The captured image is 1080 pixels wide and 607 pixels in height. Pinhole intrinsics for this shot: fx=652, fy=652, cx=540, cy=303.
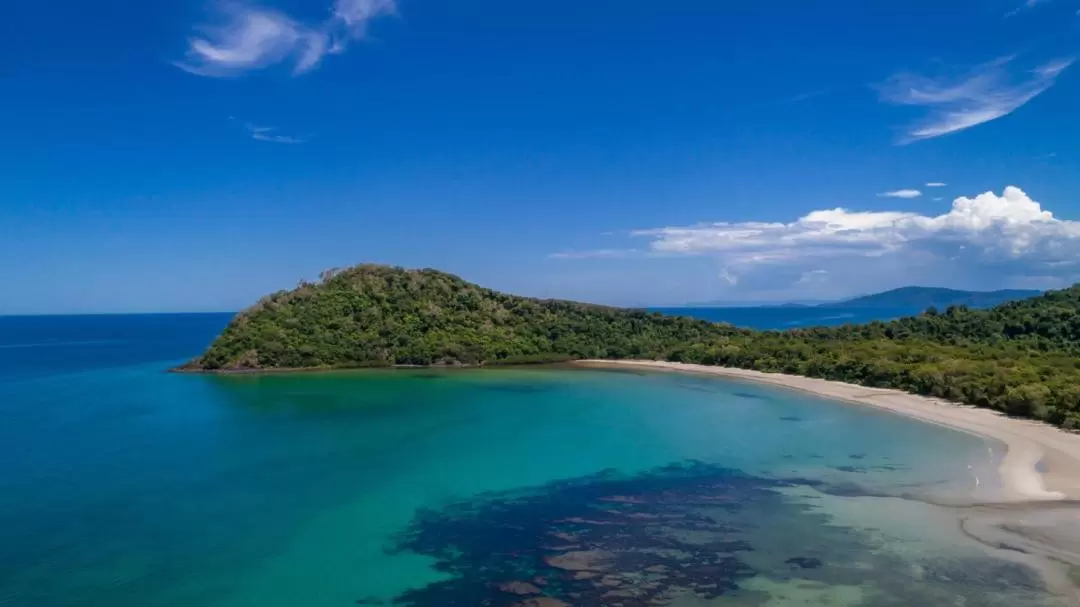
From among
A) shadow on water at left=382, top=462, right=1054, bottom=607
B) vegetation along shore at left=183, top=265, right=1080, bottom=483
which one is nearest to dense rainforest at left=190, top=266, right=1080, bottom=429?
vegetation along shore at left=183, top=265, right=1080, bottom=483

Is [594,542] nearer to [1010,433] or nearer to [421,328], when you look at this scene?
[1010,433]

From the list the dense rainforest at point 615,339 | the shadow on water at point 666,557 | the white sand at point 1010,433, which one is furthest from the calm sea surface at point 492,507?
the dense rainforest at point 615,339

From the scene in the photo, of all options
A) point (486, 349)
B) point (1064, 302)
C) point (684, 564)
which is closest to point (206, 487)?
point (684, 564)

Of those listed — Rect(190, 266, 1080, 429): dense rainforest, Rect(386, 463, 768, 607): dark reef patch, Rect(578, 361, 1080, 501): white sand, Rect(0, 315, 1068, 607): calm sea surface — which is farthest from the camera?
Rect(190, 266, 1080, 429): dense rainforest

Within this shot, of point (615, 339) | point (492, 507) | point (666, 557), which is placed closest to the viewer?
point (666, 557)

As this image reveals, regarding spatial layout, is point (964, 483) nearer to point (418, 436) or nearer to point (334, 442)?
point (418, 436)

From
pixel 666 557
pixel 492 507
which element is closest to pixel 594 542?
pixel 666 557

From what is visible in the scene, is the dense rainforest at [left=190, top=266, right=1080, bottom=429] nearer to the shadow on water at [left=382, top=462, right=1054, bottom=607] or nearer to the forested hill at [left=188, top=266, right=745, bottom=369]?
the forested hill at [left=188, top=266, right=745, bottom=369]

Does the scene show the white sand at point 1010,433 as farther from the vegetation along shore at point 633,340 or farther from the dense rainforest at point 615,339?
the dense rainforest at point 615,339
